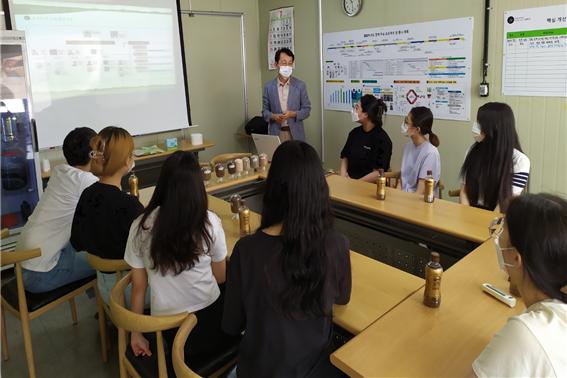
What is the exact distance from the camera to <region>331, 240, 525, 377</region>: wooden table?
1106 millimetres

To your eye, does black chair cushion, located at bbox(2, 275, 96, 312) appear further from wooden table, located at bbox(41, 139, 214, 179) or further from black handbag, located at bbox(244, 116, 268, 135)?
black handbag, located at bbox(244, 116, 268, 135)

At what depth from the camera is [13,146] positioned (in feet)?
11.1

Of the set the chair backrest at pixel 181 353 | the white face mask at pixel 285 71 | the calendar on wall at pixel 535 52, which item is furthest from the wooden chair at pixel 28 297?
the calendar on wall at pixel 535 52

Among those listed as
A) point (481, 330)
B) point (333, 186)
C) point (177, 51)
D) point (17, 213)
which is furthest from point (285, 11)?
point (481, 330)

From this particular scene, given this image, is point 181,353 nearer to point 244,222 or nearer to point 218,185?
point 244,222

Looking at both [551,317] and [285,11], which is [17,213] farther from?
[551,317]

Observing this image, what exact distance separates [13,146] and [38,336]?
164 cm

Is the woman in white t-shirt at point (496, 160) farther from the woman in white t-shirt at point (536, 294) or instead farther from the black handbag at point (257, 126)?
the black handbag at point (257, 126)

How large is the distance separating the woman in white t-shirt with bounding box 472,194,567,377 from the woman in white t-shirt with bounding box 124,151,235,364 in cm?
97

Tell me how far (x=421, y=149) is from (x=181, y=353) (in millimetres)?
2178

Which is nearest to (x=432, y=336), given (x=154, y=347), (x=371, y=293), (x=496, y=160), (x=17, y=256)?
(x=371, y=293)

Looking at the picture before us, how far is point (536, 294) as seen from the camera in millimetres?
982

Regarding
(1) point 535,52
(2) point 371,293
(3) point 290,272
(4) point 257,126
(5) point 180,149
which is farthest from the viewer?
(4) point 257,126

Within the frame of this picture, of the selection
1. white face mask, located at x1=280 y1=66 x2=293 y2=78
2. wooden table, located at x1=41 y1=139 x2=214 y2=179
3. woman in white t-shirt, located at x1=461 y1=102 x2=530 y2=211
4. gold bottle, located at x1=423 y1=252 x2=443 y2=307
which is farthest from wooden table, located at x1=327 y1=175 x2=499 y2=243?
wooden table, located at x1=41 y1=139 x2=214 y2=179
